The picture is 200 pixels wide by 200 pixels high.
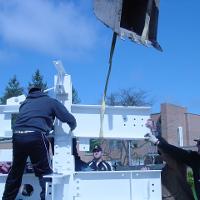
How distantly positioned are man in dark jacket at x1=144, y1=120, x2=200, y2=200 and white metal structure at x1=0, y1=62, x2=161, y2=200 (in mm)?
161

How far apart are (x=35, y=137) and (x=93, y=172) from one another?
2.45 feet

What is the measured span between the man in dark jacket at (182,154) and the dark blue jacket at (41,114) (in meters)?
0.98

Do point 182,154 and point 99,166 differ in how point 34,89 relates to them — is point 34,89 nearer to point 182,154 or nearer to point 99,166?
point 182,154

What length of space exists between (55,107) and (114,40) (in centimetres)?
101

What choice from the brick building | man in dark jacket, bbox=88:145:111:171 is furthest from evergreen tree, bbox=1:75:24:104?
man in dark jacket, bbox=88:145:111:171

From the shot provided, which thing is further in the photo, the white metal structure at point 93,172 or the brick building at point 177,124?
the brick building at point 177,124

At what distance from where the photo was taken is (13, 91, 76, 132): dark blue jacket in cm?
481

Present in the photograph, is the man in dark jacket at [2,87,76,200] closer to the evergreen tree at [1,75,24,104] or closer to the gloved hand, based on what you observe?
the gloved hand

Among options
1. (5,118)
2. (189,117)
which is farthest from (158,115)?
(5,118)

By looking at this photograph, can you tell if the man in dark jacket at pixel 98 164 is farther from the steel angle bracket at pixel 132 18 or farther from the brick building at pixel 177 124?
the brick building at pixel 177 124

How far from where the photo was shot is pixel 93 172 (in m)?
4.75

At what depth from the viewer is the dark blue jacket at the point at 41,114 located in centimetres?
481

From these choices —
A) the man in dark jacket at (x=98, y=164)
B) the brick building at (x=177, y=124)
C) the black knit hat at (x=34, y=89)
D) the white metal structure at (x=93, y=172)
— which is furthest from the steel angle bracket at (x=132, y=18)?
the brick building at (x=177, y=124)

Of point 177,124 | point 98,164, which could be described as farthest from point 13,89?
point 98,164
